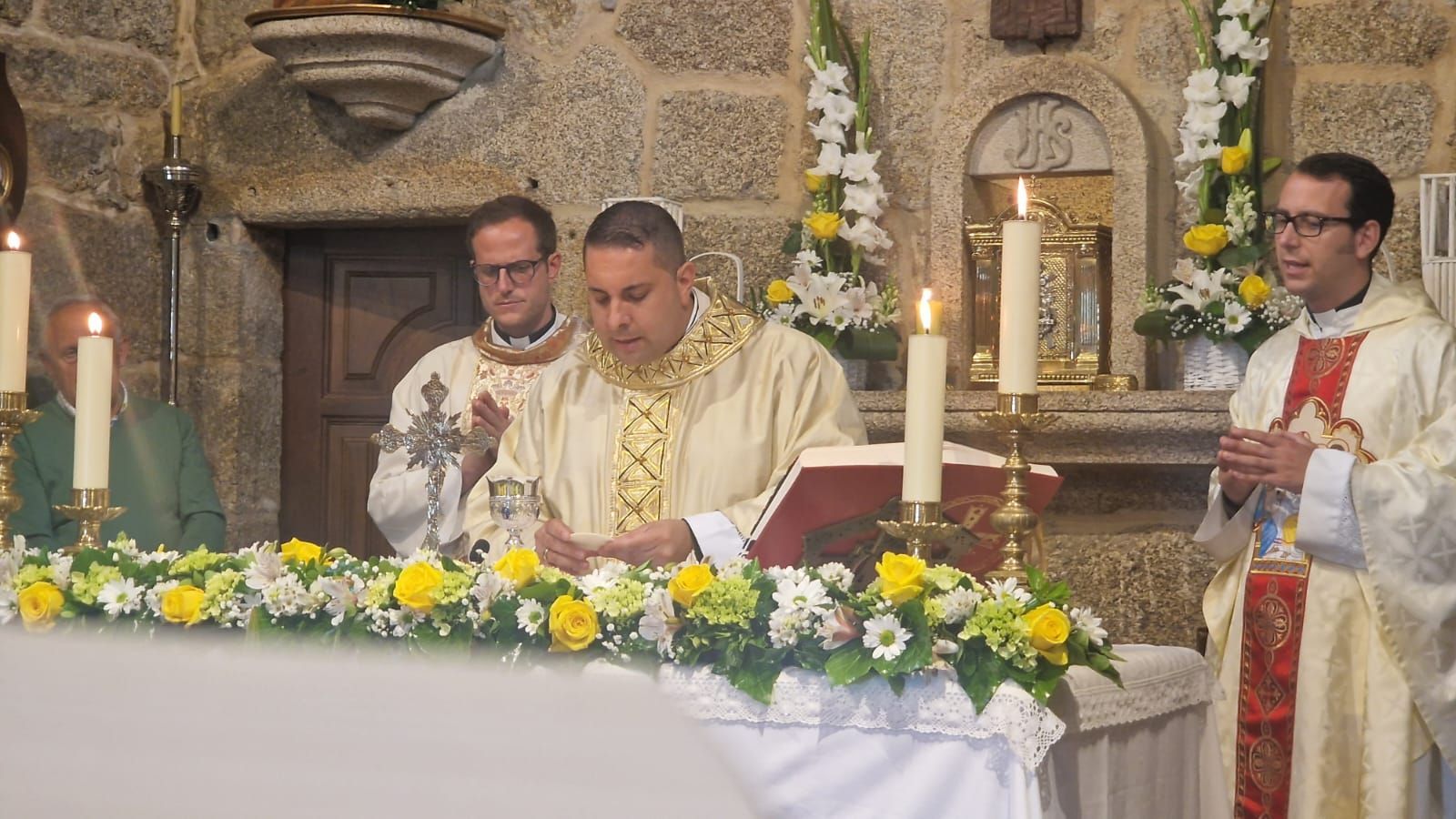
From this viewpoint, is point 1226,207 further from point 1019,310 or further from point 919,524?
point 919,524

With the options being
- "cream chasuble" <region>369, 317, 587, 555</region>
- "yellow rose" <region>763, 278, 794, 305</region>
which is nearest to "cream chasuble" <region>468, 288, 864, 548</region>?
"cream chasuble" <region>369, 317, 587, 555</region>

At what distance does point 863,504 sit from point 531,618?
56 centimetres

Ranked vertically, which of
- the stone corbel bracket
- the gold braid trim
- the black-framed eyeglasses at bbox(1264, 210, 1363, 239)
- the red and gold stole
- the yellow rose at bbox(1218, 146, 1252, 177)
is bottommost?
the red and gold stole

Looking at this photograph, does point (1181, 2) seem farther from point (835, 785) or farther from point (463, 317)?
point (835, 785)

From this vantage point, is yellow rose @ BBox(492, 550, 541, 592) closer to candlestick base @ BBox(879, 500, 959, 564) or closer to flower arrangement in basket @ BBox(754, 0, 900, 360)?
candlestick base @ BBox(879, 500, 959, 564)

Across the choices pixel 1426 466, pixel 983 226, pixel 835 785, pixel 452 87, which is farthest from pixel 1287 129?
pixel 835 785

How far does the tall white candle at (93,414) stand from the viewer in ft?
7.75

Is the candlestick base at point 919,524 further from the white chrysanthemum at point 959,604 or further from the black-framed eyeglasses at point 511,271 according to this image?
the black-framed eyeglasses at point 511,271

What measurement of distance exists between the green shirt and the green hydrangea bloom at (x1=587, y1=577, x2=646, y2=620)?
3150mm

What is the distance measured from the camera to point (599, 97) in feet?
18.1

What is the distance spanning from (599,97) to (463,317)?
945 millimetres

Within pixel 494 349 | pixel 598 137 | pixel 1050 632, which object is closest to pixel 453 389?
pixel 494 349

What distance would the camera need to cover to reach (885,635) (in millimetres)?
1832

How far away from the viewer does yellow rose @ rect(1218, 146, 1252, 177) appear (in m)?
4.48
